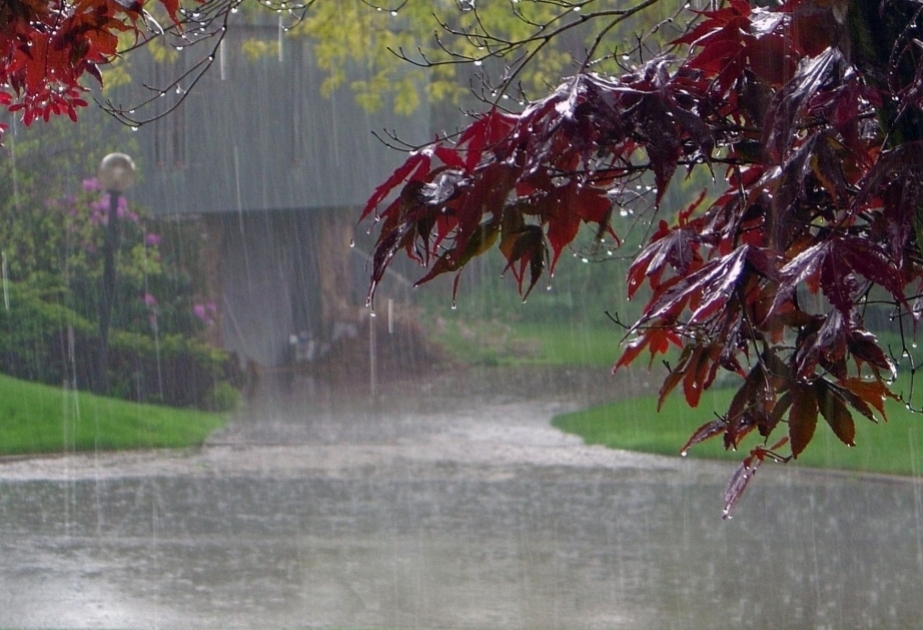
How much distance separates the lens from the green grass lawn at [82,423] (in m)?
10.1

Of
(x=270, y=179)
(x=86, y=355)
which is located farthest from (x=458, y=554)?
(x=270, y=179)

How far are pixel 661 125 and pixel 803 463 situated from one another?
9.06 m

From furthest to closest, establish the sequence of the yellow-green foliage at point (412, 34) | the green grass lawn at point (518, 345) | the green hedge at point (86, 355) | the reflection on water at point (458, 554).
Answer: the green grass lawn at point (518, 345) < the green hedge at point (86, 355) < the yellow-green foliage at point (412, 34) < the reflection on water at point (458, 554)

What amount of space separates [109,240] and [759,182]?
11832mm

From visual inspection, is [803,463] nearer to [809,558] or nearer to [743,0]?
[809,558]

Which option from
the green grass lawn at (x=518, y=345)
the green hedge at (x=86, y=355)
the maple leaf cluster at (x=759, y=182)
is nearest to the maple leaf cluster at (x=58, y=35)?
the maple leaf cluster at (x=759, y=182)

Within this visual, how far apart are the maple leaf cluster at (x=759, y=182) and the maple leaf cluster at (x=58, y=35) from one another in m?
0.95

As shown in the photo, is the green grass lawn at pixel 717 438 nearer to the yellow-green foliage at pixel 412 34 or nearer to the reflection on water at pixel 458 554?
the reflection on water at pixel 458 554

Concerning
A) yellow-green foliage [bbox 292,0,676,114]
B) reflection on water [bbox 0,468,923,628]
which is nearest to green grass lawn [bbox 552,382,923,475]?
reflection on water [bbox 0,468,923,628]

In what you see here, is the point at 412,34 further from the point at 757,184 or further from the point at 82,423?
the point at 757,184

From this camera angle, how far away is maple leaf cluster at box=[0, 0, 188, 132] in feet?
8.21

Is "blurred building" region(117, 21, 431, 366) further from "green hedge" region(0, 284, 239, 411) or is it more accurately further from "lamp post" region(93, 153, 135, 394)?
"lamp post" region(93, 153, 135, 394)

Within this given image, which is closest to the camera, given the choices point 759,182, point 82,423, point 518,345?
point 759,182

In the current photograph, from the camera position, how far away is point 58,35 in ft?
8.82
